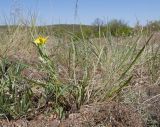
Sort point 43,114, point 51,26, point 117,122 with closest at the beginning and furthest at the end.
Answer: point 117,122
point 43,114
point 51,26

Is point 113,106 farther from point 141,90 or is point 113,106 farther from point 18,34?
point 18,34

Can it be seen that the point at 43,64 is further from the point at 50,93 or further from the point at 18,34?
the point at 18,34

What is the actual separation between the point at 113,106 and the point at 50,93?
52cm

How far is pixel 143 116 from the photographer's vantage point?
3.21 m

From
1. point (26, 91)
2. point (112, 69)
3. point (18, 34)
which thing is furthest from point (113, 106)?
point (18, 34)

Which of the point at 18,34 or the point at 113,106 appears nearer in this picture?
the point at 113,106

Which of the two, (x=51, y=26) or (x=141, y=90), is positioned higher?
(x=51, y=26)

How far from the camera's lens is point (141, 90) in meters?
3.66

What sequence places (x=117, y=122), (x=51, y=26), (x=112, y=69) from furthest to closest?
(x=51, y=26)
(x=112, y=69)
(x=117, y=122)

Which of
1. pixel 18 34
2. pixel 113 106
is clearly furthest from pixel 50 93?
pixel 18 34

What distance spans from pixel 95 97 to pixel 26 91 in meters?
0.55

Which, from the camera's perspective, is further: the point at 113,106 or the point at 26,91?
the point at 26,91

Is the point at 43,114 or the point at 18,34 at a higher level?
the point at 18,34

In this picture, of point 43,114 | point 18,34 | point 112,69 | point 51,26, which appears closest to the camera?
point 43,114
